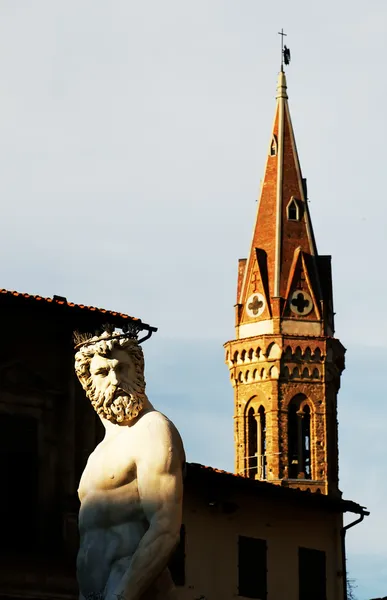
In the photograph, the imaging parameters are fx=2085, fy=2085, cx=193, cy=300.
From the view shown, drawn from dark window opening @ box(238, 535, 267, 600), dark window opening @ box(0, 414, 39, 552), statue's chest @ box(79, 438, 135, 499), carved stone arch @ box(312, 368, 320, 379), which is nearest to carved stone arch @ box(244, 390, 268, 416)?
carved stone arch @ box(312, 368, 320, 379)

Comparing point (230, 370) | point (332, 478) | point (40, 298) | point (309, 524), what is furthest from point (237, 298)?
point (40, 298)

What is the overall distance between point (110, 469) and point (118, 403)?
27cm

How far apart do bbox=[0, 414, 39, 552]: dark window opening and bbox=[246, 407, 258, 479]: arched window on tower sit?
1494 inches

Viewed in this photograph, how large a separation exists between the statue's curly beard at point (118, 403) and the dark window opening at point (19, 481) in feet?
74.6

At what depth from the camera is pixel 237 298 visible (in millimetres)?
71250

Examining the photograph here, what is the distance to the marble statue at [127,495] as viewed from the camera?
7.04m

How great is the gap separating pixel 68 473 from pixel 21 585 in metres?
2.19

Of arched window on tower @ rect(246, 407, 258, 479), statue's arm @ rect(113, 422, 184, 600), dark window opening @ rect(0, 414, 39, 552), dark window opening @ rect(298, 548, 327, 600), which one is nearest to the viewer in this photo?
statue's arm @ rect(113, 422, 184, 600)

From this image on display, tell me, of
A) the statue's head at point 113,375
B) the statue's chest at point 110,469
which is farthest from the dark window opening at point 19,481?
the statue's chest at point 110,469

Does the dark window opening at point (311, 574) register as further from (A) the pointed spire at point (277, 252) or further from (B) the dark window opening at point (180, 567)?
(A) the pointed spire at point (277, 252)

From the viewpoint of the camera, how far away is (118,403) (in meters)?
7.43

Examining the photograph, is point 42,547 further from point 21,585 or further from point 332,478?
point 332,478

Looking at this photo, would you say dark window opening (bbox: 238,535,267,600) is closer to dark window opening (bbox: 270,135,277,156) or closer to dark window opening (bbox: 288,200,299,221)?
dark window opening (bbox: 288,200,299,221)

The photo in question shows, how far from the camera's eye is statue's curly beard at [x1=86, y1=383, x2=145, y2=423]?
7.43 meters
